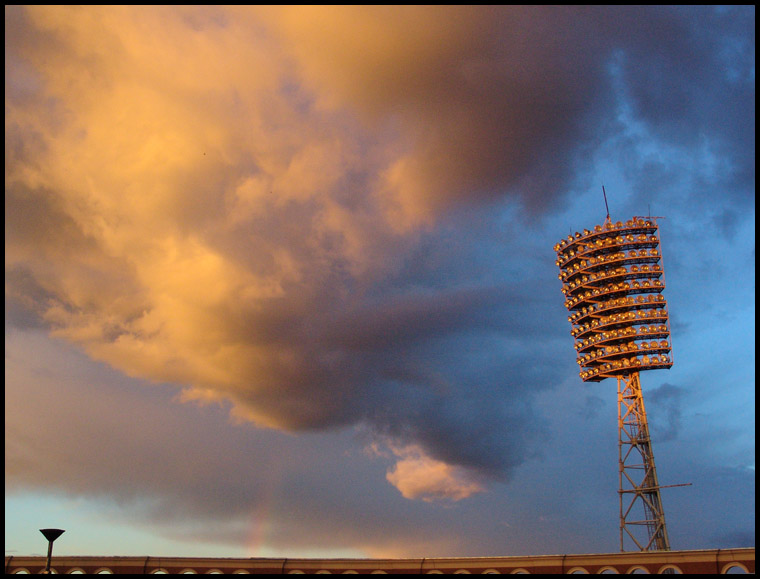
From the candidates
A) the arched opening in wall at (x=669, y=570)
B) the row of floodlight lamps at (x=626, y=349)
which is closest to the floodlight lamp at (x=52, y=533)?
the arched opening in wall at (x=669, y=570)

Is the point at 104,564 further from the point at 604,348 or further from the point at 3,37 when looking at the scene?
the point at 604,348

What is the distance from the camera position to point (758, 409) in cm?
4478

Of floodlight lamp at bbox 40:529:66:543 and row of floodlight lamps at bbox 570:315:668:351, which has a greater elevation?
row of floodlight lamps at bbox 570:315:668:351

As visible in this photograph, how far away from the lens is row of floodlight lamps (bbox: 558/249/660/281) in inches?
3979

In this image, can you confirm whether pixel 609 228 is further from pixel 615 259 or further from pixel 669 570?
pixel 669 570

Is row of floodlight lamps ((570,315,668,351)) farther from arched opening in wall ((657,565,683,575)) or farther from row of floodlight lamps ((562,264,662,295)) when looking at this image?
arched opening in wall ((657,565,683,575))

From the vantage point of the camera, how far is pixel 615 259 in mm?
102000

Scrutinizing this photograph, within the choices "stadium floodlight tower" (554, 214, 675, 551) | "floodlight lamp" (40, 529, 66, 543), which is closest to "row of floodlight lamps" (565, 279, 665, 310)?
"stadium floodlight tower" (554, 214, 675, 551)

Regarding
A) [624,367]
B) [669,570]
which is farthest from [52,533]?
[624,367]

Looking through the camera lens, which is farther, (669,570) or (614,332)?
(614,332)

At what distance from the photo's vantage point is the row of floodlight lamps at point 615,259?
101 metres

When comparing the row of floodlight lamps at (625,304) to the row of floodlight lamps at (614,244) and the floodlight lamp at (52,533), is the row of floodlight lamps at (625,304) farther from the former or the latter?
the floodlight lamp at (52,533)

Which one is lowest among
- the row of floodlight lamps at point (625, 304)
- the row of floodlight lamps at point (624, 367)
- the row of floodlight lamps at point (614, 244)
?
the row of floodlight lamps at point (624, 367)

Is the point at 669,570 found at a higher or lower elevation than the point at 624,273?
lower
